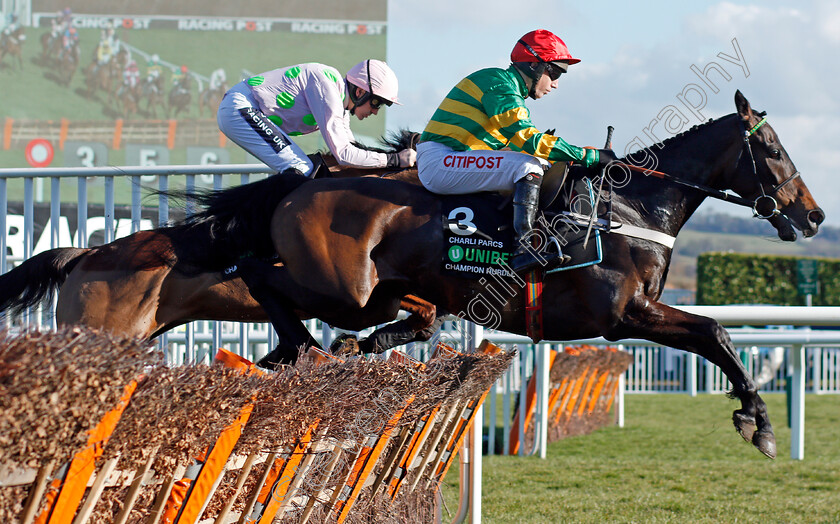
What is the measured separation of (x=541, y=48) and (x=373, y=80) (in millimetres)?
750

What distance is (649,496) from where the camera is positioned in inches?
199

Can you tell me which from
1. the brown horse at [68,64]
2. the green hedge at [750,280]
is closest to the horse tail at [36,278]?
the green hedge at [750,280]

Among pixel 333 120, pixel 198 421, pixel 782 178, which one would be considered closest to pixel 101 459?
pixel 198 421

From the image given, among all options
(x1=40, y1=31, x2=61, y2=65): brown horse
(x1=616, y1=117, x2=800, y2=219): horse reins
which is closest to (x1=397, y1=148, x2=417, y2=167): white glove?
(x1=616, y1=117, x2=800, y2=219): horse reins

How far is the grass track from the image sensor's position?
4.57m

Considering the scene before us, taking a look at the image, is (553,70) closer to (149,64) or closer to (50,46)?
(149,64)

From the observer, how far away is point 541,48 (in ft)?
12.1

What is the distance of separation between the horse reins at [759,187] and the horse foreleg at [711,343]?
1.70 ft

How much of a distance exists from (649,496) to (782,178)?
2110 mm

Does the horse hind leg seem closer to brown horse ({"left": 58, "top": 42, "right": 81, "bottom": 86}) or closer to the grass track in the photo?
the grass track

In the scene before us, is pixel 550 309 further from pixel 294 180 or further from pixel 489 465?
pixel 489 465

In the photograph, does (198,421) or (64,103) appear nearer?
(198,421)

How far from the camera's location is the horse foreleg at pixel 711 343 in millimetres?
3344

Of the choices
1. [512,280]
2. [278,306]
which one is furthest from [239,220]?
[512,280]
